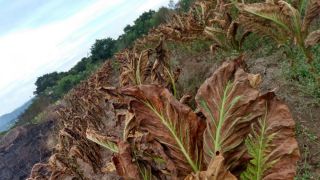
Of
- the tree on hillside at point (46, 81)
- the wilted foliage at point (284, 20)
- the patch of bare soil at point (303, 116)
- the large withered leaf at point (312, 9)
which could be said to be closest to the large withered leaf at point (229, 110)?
the patch of bare soil at point (303, 116)

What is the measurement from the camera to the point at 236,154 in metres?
1.80

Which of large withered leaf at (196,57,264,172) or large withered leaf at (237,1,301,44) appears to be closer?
large withered leaf at (196,57,264,172)

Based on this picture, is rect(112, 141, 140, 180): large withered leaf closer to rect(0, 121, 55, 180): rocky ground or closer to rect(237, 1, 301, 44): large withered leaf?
rect(237, 1, 301, 44): large withered leaf

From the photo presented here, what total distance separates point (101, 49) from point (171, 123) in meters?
32.5

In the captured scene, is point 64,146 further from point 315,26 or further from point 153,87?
point 153,87

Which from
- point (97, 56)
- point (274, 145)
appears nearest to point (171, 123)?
point (274, 145)

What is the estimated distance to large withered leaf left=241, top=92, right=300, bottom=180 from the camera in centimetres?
177

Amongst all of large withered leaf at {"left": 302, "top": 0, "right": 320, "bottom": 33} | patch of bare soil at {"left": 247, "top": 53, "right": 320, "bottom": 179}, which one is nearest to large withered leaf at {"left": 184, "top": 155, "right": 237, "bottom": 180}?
patch of bare soil at {"left": 247, "top": 53, "right": 320, "bottom": 179}

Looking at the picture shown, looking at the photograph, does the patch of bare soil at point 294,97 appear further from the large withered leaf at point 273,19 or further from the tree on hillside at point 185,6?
the tree on hillside at point 185,6

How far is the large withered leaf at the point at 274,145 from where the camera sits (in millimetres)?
1769

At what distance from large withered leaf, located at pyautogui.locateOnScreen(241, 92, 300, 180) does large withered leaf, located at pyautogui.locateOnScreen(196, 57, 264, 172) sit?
1.7 inches

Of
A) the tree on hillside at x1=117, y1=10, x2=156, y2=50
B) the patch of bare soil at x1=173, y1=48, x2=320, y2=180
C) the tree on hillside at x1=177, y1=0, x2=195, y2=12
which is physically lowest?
the tree on hillside at x1=117, y1=10, x2=156, y2=50

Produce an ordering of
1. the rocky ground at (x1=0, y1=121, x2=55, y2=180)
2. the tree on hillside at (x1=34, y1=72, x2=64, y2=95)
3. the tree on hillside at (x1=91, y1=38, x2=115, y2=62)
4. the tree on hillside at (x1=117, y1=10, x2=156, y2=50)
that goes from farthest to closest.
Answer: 1. the tree on hillside at (x1=34, y1=72, x2=64, y2=95)
2. the tree on hillside at (x1=91, y1=38, x2=115, y2=62)
3. the tree on hillside at (x1=117, y1=10, x2=156, y2=50)
4. the rocky ground at (x1=0, y1=121, x2=55, y2=180)

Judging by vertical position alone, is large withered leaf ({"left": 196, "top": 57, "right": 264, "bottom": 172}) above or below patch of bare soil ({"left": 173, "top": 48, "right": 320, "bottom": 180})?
above
